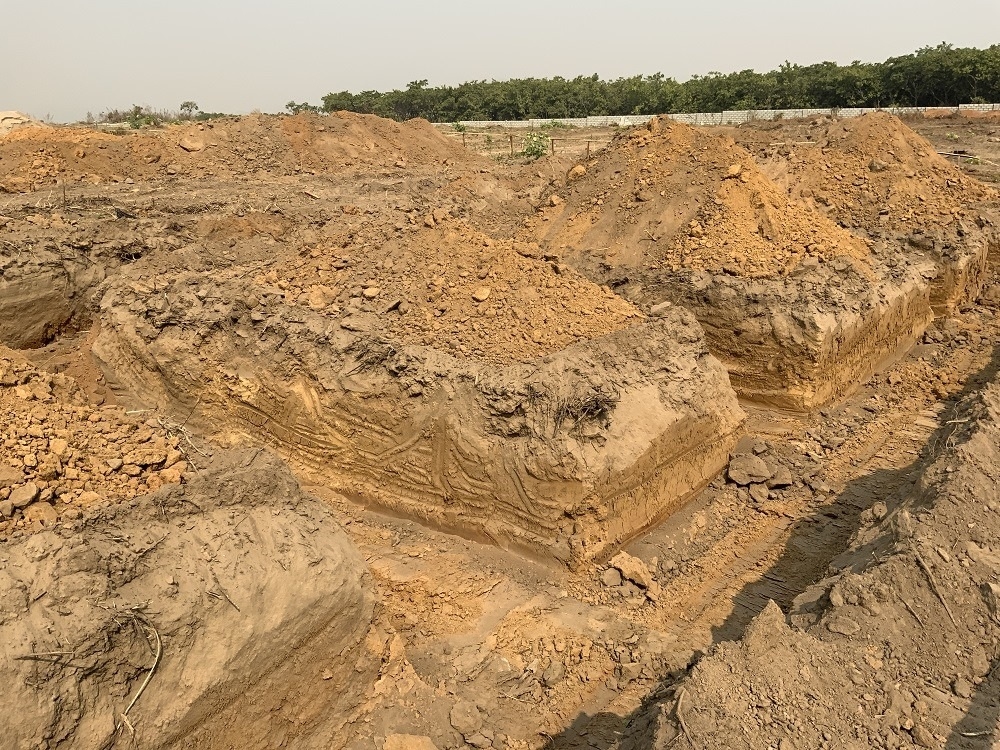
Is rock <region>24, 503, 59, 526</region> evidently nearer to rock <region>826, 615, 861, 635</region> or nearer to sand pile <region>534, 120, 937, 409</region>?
rock <region>826, 615, 861, 635</region>

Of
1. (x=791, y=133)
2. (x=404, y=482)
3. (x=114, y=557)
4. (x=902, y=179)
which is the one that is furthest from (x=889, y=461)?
(x=791, y=133)

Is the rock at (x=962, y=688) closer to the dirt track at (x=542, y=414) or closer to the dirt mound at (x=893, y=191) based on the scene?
the dirt track at (x=542, y=414)

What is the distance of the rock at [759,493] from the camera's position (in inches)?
311

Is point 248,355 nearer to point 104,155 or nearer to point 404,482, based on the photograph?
point 404,482

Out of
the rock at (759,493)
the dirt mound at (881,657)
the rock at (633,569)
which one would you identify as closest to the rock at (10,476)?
the dirt mound at (881,657)

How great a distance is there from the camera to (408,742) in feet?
16.0

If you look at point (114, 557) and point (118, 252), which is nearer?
point (114, 557)

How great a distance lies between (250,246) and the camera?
10086 mm

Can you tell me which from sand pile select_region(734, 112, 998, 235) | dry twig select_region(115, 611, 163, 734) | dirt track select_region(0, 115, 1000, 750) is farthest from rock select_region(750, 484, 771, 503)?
sand pile select_region(734, 112, 998, 235)

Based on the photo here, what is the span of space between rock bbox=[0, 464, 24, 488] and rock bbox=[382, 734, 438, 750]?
2986 millimetres

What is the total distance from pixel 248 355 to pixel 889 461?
26.6 ft

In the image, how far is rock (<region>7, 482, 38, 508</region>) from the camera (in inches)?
160

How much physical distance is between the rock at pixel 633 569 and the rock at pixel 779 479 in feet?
7.49

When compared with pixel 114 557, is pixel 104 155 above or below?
above
